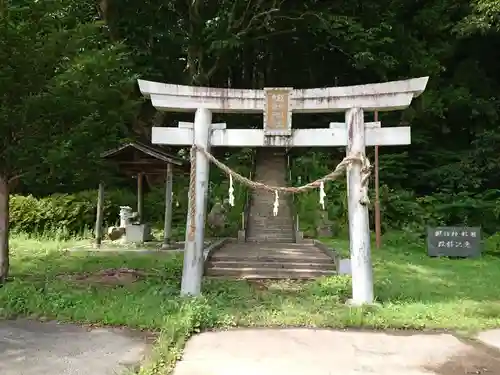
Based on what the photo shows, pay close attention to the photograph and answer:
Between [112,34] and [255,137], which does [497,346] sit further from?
[112,34]

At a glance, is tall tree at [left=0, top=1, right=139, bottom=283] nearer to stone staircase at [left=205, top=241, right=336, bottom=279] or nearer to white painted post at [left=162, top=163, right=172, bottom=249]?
stone staircase at [left=205, top=241, right=336, bottom=279]

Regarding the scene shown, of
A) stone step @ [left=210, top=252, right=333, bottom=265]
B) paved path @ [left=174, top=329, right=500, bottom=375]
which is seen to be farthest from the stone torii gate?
stone step @ [left=210, top=252, right=333, bottom=265]

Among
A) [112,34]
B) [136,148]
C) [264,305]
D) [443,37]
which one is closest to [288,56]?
[443,37]

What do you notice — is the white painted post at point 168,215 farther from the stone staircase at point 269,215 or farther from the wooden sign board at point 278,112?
the wooden sign board at point 278,112

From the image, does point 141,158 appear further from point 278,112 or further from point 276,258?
point 278,112

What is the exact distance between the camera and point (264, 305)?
7676 mm

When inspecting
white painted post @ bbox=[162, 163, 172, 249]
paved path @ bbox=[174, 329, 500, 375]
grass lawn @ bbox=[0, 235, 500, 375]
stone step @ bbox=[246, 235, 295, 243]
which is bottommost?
paved path @ bbox=[174, 329, 500, 375]

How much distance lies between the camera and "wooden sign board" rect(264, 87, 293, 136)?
8.27 meters

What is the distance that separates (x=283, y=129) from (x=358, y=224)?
2.03m

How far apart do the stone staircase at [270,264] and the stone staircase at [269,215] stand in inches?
114

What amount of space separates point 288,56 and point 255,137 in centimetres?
1979

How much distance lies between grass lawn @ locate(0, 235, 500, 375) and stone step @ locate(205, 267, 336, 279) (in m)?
0.58

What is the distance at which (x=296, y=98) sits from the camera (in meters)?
8.34

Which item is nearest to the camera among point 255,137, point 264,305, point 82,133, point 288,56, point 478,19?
point 264,305
